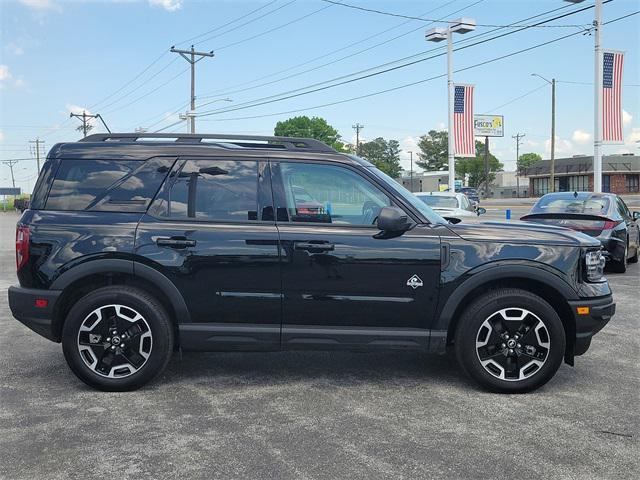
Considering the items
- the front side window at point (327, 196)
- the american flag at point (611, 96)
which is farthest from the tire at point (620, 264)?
the american flag at point (611, 96)

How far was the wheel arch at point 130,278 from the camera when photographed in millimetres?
4480

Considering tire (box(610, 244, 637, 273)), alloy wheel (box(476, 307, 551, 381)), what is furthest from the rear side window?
tire (box(610, 244, 637, 273))

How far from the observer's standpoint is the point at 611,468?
10.7ft

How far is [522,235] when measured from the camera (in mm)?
4551

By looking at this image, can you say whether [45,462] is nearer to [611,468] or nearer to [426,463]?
[426,463]

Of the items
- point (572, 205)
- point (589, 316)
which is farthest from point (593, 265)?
point (572, 205)

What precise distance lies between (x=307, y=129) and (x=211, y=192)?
98.2 meters

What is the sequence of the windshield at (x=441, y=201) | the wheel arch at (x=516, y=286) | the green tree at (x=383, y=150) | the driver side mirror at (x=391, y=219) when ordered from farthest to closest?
1. the green tree at (x=383, y=150)
2. the windshield at (x=441, y=201)
3. the wheel arch at (x=516, y=286)
4. the driver side mirror at (x=391, y=219)

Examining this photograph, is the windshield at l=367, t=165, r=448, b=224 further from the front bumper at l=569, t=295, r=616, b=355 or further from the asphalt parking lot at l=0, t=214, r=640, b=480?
the asphalt parking lot at l=0, t=214, r=640, b=480

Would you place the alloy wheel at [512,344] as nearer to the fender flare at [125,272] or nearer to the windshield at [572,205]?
the fender flare at [125,272]

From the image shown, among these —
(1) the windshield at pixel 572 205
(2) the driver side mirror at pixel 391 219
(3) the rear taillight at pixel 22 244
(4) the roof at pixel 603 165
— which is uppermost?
(4) the roof at pixel 603 165

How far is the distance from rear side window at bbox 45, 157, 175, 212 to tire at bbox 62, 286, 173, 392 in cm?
67

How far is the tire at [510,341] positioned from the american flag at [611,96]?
53.9 feet

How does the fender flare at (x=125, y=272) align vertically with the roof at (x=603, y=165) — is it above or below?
below
